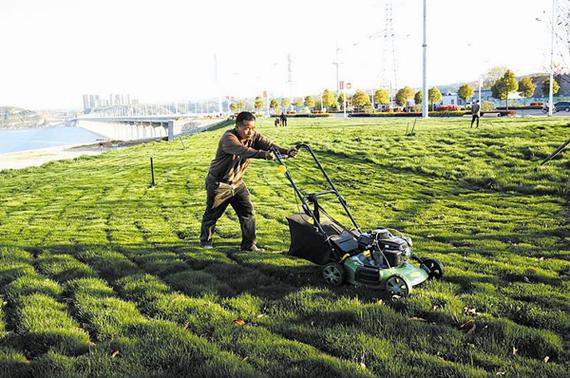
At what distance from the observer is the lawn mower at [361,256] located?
5.02m

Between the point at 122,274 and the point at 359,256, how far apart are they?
9.02 ft

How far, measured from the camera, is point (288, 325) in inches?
173

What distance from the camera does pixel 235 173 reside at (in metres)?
6.58

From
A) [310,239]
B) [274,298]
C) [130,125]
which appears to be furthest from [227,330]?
[130,125]

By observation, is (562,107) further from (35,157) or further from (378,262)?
(35,157)

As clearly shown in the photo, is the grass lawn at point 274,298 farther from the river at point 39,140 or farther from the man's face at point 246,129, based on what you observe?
the river at point 39,140

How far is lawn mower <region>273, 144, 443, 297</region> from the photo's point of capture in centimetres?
502

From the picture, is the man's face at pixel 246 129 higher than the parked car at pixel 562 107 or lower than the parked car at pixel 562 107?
lower

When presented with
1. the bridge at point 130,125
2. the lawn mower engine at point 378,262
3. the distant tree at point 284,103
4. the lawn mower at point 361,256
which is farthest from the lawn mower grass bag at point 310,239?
the bridge at point 130,125

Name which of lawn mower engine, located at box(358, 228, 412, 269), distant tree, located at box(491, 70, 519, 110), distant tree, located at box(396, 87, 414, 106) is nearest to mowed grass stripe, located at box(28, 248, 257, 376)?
lawn mower engine, located at box(358, 228, 412, 269)

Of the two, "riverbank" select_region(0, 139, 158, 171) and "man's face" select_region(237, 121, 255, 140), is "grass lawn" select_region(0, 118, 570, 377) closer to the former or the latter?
"man's face" select_region(237, 121, 255, 140)

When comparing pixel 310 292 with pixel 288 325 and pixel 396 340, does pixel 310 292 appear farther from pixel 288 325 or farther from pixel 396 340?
pixel 396 340

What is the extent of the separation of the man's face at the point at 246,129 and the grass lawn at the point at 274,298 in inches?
60.5

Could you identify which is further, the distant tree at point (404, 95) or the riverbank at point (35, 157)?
the distant tree at point (404, 95)
